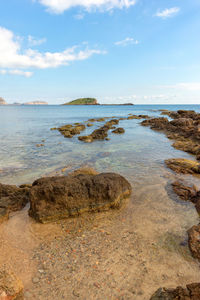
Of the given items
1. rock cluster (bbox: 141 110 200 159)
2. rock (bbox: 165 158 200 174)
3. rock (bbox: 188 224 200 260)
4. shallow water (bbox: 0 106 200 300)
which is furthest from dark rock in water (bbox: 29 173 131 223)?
rock cluster (bbox: 141 110 200 159)

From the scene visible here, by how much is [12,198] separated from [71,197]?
244 centimetres

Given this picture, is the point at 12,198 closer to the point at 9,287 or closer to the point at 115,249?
the point at 9,287

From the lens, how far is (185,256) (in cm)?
432

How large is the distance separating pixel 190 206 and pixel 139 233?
107 inches

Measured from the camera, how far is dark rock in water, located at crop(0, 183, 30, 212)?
6.18 meters

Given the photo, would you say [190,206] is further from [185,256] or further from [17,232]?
[17,232]

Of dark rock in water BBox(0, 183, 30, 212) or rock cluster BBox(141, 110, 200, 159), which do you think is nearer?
dark rock in water BBox(0, 183, 30, 212)

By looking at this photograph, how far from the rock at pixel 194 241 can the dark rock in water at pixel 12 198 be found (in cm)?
562

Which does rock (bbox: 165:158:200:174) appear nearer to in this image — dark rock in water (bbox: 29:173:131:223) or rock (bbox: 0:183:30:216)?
dark rock in water (bbox: 29:173:131:223)

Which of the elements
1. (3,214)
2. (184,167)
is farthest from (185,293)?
(184,167)

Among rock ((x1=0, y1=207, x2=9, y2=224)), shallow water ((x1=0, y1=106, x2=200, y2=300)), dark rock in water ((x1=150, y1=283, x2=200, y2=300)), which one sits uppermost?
dark rock in water ((x1=150, y1=283, x2=200, y2=300))

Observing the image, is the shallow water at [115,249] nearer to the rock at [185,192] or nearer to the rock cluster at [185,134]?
the rock at [185,192]

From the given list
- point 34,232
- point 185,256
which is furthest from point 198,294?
point 34,232

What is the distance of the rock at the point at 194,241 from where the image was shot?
431 cm
